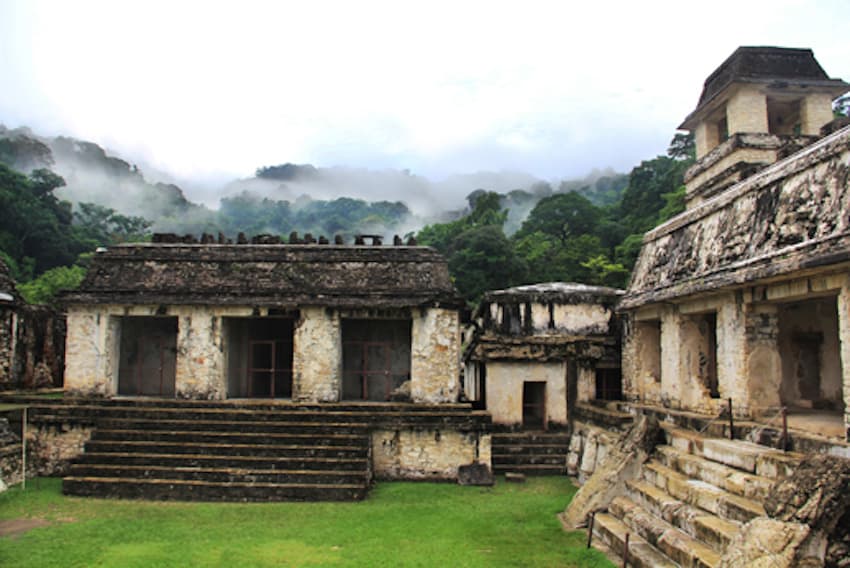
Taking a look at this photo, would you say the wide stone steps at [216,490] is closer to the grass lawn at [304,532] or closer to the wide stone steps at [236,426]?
the grass lawn at [304,532]

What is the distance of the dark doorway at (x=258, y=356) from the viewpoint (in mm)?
15391

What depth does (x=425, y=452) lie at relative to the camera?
12164mm

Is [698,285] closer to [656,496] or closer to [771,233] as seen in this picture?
[771,233]

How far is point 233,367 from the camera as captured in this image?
602 inches

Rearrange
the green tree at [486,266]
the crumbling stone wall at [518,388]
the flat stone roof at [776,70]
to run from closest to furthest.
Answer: the crumbling stone wall at [518,388] < the flat stone roof at [776,70] < the green tree at [486,266]

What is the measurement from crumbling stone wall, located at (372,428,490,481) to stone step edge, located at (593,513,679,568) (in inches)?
143

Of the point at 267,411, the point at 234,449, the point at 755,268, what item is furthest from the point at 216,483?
the point at 755,268

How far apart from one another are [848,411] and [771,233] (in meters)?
2.66

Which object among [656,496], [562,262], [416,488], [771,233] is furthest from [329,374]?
[562,262]

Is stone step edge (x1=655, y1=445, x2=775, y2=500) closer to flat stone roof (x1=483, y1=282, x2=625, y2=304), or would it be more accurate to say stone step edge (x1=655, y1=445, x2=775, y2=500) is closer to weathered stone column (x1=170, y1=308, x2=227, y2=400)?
flat stone roof (x1=483, y1=282, x2=625, y2=304)

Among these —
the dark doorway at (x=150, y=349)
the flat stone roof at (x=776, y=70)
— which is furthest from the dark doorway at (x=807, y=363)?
the dark doorway at (x=150, y=349)

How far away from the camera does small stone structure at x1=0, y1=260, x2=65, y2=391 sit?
1534 cm

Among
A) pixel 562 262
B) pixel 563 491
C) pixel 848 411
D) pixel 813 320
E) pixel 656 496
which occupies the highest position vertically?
pixel 562 262

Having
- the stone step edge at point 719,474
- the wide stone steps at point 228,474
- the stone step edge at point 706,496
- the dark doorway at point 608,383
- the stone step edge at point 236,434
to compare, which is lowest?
the wide stone steps at point 228,474
